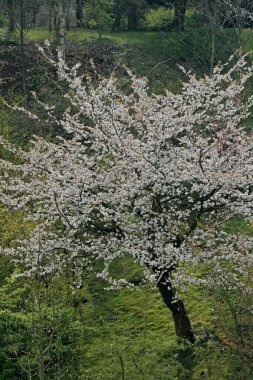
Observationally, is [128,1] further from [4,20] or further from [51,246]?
[51,246]

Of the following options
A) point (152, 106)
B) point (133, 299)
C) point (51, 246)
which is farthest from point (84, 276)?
point (152, 106)

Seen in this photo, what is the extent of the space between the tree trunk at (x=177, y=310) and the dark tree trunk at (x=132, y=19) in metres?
27.1

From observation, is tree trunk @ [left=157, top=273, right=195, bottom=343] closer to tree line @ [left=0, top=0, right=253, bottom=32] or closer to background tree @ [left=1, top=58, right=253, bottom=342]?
background tree @ [left=1, top=58, right=253, bottom=342]

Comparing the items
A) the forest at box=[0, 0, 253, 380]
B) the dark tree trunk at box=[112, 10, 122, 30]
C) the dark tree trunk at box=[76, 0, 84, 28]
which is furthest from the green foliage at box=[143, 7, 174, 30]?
the forest at box=[0, 0, 253, 380]

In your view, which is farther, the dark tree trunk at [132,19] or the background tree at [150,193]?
the dark tree trunk at [132,19]

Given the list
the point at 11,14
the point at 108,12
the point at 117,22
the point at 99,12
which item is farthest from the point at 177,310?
the point at 117,22

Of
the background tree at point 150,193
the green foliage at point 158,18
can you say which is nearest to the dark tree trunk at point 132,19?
the green foliage at point 158,18

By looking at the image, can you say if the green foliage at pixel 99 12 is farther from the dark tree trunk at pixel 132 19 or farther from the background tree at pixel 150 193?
the background tree at pixel 150 193

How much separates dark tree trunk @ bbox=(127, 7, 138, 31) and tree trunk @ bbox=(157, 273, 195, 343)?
88.8ft

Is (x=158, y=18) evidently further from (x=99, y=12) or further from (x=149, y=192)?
(x=149, y=192)

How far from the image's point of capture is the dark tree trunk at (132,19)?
3455 centimetres

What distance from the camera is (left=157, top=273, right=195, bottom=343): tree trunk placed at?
34.7 ft

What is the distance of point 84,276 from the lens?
12805mm

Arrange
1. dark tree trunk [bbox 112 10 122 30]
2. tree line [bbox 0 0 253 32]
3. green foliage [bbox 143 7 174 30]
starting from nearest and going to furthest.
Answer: tree line [bbox 0 0 253 32]
green foliage [bbox 143 7 174 30]
dark tree trunk [bbox 112 10 122 30]
